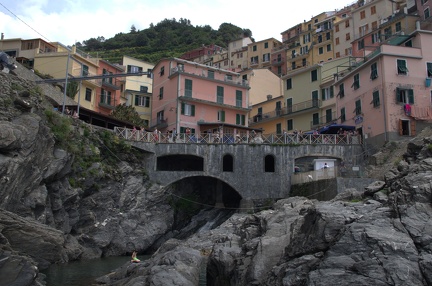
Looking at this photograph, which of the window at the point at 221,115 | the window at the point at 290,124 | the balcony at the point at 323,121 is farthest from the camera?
the window at the point at 290,124

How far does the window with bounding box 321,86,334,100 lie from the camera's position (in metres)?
53.0

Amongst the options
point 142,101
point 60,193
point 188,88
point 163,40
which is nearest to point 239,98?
point 188,88

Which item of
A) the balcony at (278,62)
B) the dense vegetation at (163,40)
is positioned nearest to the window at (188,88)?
the balcony at (278,62)

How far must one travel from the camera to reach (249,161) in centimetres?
4081

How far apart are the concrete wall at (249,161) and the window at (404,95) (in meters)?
5.72

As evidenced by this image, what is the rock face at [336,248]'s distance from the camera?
610 inches

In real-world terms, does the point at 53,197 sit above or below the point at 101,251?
above

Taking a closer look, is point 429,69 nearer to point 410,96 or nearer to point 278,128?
point 410,96

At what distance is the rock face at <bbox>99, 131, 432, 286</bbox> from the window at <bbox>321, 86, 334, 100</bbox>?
28153 mm

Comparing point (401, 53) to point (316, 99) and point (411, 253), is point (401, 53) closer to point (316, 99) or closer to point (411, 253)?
point (316, 99)

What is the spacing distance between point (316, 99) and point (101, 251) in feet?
105

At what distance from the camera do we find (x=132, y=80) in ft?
228

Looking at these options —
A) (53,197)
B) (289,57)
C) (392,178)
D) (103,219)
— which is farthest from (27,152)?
(289,57)

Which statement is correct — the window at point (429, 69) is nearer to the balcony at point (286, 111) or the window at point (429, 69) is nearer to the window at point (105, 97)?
the balcony at point (286, 111)
